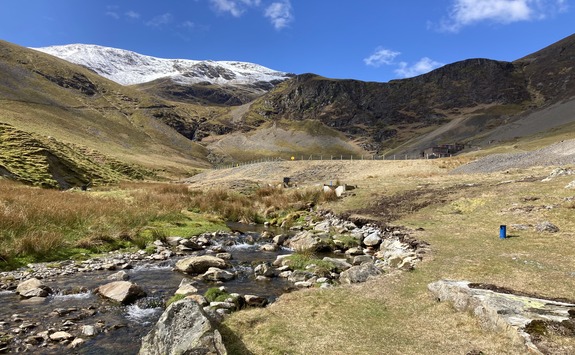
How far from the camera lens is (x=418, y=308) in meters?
12.4

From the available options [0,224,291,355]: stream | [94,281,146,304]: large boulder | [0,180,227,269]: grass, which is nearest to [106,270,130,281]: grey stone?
[0,224,291,355]: stream

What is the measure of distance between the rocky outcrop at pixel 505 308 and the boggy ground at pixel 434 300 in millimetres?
273

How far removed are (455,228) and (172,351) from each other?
20.2m

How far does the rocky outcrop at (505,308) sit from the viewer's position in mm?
9359

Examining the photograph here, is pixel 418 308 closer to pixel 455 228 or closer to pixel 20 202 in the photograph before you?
pixel 455 228

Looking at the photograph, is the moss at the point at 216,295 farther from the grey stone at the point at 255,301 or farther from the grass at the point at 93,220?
the grass at the point at 93,220

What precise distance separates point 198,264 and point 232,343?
10183 mm

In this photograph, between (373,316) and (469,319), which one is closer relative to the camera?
(469,319)

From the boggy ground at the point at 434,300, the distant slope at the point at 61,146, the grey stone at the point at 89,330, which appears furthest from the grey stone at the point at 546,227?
the distant slope at the point at 61,146

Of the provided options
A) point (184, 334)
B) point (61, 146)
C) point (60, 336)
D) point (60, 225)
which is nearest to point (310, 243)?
point (60, 225)

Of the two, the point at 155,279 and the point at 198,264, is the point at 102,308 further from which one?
the point at 198,264

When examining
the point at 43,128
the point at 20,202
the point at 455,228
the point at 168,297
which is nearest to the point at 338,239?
the point at 455,228

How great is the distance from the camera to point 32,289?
14969 mm

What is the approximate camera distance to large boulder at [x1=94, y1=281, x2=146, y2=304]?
15.1m
